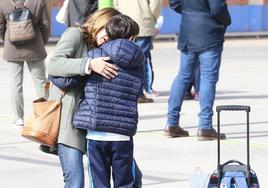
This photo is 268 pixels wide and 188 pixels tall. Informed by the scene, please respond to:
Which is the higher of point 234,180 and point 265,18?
point 234,180

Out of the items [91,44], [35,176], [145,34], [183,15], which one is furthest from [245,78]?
[91,44]

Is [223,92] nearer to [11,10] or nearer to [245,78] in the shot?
[245,78]

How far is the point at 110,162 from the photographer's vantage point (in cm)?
540

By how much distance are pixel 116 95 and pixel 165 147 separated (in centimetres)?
376

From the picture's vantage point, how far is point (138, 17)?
472 inches

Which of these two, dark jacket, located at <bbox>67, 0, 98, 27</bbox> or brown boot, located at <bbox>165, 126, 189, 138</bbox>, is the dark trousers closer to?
brown boot, located at <bbox>165, 126, 189, 138</bbox>

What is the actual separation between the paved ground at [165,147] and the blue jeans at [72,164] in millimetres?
1836

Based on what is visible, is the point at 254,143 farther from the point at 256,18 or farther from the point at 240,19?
the point at 256,18

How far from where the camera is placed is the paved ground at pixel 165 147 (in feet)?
24.9

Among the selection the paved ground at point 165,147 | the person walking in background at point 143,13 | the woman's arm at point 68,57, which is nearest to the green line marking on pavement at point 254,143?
the paved ground at point 165,147

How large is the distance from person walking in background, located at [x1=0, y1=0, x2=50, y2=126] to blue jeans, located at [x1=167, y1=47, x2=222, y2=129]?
67.7 inches

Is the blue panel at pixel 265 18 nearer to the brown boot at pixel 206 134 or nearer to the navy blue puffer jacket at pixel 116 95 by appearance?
the brown boot at pixel 206 134

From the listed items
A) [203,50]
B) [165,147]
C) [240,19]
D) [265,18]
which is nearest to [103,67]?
[165,147]

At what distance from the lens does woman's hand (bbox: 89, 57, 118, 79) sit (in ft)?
17.0
